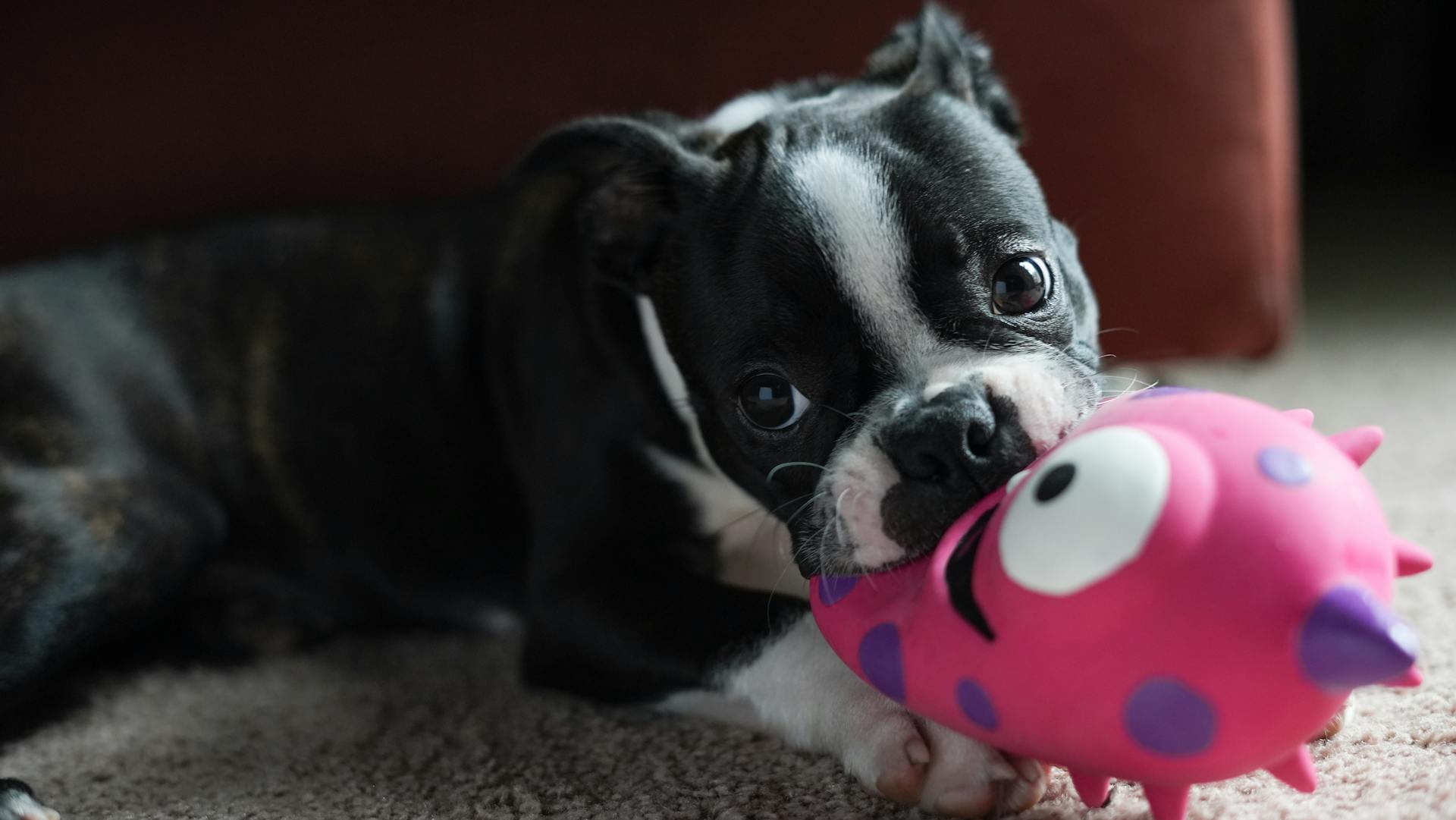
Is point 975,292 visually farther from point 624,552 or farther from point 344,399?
point 344,399

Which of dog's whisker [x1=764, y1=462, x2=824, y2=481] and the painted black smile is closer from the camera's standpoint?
the painted black smile

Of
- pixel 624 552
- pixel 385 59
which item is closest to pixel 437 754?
pixel 624 552

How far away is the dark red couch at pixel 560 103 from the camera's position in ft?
9.52

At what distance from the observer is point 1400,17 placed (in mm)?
6641

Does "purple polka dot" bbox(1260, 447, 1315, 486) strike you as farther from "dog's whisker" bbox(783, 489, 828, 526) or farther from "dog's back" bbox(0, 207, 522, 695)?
"dog's back" bbox(0, 207, 522, 695)

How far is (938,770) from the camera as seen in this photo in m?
1.64

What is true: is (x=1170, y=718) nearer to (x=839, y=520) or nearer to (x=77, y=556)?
(x=839, y=520)

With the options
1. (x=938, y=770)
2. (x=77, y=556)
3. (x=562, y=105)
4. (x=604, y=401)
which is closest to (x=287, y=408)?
(x=77, y=556)

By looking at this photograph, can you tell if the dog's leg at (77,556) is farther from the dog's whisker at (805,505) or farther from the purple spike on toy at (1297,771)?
the purple spike on toy at (1297,771)

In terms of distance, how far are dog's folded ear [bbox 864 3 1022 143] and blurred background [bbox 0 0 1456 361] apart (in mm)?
501

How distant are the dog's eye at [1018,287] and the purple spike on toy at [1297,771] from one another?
2.31 ft

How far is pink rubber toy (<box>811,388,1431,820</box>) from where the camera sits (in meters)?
1.25

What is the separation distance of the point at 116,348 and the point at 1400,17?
631 cm

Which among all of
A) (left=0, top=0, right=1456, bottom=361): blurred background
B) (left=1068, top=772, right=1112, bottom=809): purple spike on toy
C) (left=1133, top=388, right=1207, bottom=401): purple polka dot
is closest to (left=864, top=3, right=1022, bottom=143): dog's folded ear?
(left=0, top=0, right=1456, bottom=361): blurred background
